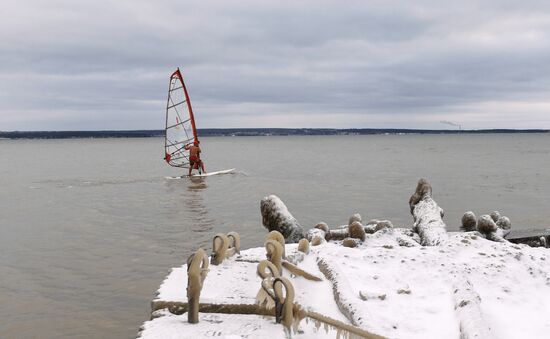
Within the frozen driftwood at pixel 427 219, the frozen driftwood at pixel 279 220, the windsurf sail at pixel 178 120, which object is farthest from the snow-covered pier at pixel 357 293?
the windsurf sail at pixel 178 120

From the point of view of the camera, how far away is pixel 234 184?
26.4 m

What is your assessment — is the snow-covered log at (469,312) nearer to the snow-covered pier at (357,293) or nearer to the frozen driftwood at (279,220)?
the snow-covered pier at (357,293)

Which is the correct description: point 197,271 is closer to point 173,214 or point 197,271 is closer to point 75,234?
point 75,234

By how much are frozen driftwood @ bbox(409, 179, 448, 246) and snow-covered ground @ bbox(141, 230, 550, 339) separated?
2069 millimetres

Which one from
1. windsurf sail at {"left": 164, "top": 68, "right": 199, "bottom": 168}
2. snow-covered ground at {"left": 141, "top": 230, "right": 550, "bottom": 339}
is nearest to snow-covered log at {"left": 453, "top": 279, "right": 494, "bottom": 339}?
snow-covered ground at {"left": 141, "top": 230, "right": 550, "bottom": 339}

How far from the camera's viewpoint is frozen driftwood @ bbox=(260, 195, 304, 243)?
950 cm

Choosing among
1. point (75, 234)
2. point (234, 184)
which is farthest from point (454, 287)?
point (234, 184)

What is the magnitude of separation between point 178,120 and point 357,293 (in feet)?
86.1

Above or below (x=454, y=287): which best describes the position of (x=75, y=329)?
below

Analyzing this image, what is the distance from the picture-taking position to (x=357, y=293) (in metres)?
4.59

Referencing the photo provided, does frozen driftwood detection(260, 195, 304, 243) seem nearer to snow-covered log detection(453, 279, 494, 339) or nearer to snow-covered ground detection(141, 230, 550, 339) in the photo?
snow-covered ground detection(141, 230, 550, 339)

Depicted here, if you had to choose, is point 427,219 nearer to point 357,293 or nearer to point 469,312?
point 357,293

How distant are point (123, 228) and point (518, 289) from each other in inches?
434

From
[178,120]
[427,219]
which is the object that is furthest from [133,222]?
[178,120]
